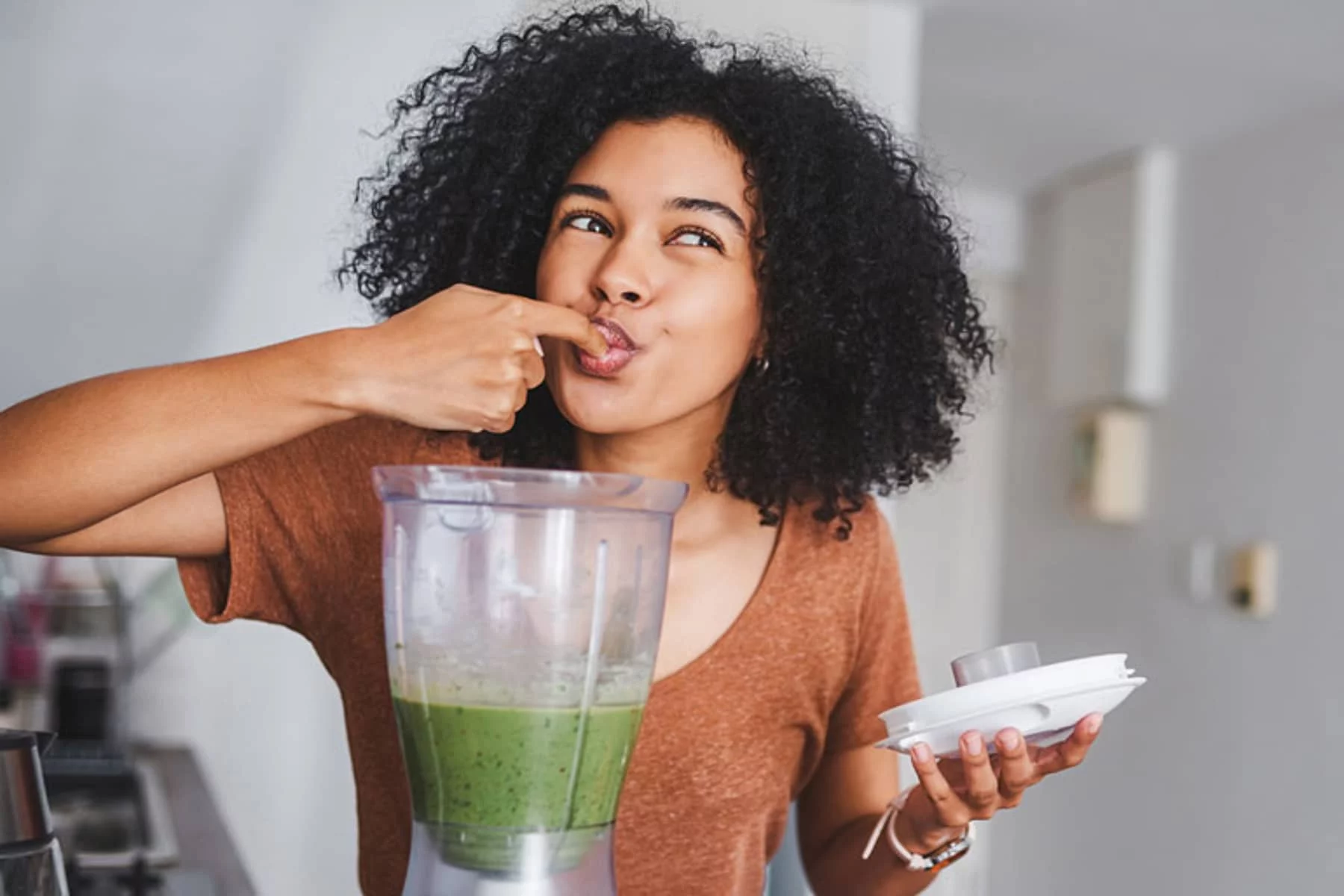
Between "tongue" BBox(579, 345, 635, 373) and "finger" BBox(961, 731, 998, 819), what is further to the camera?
"tongue" BBox(579, 345, 635, 373)

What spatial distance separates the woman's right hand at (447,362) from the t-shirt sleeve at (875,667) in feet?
1.60

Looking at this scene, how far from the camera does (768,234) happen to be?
3.37ft

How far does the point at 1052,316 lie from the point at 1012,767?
9.55 ft

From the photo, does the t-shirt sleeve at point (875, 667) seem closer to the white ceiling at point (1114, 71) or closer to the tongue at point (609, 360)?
the tongue at point (609, 360)

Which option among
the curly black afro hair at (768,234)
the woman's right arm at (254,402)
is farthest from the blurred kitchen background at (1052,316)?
the woman's right arm at (254,402)

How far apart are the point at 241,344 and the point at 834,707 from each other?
5.28 feet

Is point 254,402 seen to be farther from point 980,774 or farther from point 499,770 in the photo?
point 980,774

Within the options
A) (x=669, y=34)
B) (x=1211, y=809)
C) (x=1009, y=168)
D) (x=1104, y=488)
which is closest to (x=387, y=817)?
(x=669, y=34)

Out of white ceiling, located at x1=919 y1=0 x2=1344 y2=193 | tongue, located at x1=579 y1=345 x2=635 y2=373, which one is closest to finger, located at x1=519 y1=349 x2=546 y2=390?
tongue, located at x1=579 y1=345 x2=635 y2=373

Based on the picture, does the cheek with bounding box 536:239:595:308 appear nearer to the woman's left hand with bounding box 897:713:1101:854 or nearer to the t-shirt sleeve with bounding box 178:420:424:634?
the t-shirt sleeve with bounding box 178:420:424:634

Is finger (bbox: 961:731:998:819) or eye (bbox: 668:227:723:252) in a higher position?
eye (bbox: 668:227:723:252)

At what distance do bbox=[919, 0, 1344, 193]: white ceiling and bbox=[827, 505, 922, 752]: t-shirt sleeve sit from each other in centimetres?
101

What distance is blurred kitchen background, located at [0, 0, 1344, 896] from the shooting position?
236cm

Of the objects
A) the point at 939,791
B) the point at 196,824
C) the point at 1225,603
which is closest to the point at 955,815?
the point at 939,791
